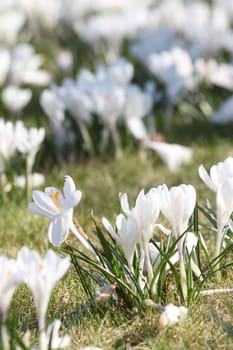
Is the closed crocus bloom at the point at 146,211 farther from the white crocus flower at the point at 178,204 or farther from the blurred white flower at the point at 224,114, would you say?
the blurred white flower at the point at 224,114

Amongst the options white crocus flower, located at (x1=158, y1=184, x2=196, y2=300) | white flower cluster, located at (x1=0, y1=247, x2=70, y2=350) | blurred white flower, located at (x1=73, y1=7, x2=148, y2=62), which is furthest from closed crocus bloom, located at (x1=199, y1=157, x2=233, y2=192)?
blurred white flower, located at (x1=73, y1=7, x2=148, y2=62)

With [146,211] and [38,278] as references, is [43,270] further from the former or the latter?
[146,211]

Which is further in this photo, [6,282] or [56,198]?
[56,198]

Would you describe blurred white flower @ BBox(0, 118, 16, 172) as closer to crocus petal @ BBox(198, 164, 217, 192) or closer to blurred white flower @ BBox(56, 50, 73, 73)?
crocus petal @ BBox(198, 164, 217, 192)

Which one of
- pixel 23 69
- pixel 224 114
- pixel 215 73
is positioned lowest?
pixel 224 114

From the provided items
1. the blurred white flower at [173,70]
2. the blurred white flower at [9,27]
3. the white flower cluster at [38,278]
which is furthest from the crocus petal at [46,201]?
the blurred white flower at [9,27]

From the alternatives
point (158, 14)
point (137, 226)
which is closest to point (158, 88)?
point (158, 14)

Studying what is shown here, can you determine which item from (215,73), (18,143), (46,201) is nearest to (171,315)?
(46,201)
